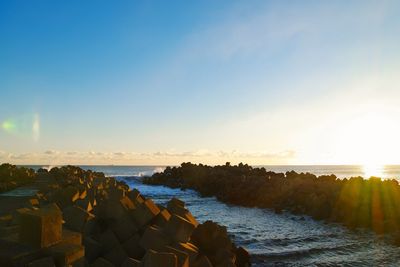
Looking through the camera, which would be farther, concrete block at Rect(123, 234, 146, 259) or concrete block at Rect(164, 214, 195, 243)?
concrete block at Rect(123, 234, 146, 259)

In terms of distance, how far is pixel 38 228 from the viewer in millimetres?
3580

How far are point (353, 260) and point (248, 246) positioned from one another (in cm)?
262

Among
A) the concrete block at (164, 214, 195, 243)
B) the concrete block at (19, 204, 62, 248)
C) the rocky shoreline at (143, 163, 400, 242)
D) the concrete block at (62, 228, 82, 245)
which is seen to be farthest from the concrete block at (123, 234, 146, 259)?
the rocky shoreline at (143, 163, 400, 242)

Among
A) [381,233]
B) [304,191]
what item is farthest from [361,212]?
[304,191]

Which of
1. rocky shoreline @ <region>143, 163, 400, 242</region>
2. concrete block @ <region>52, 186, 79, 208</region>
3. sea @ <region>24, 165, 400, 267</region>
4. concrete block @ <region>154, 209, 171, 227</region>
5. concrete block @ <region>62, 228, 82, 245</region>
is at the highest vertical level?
concrete block @ <region>52, 186, 79, 208</region>

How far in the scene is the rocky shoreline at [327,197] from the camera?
13.6m

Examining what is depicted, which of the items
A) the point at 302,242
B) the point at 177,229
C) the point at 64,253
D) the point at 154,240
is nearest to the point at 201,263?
the point at 177,229

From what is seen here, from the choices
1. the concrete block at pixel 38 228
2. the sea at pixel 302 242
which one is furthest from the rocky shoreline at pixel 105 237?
the sea at pixel 302 242

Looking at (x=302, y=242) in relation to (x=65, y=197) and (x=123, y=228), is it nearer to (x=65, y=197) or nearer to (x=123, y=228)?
(x=123, y=228)

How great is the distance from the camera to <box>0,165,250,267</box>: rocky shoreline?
141 inches

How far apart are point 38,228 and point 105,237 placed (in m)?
2.00

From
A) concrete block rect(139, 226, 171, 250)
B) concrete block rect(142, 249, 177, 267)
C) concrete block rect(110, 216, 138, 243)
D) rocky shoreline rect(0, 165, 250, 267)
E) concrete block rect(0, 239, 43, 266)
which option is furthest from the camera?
concrete block rect(110, 216, 138, 243)

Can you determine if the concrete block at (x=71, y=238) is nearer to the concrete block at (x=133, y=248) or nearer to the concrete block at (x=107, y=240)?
the concrete block at (x=107, y=240)

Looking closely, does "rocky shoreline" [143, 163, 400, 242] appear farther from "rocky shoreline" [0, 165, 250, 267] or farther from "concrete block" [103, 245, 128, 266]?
"concrete block" [103, 245, 128, 266]
